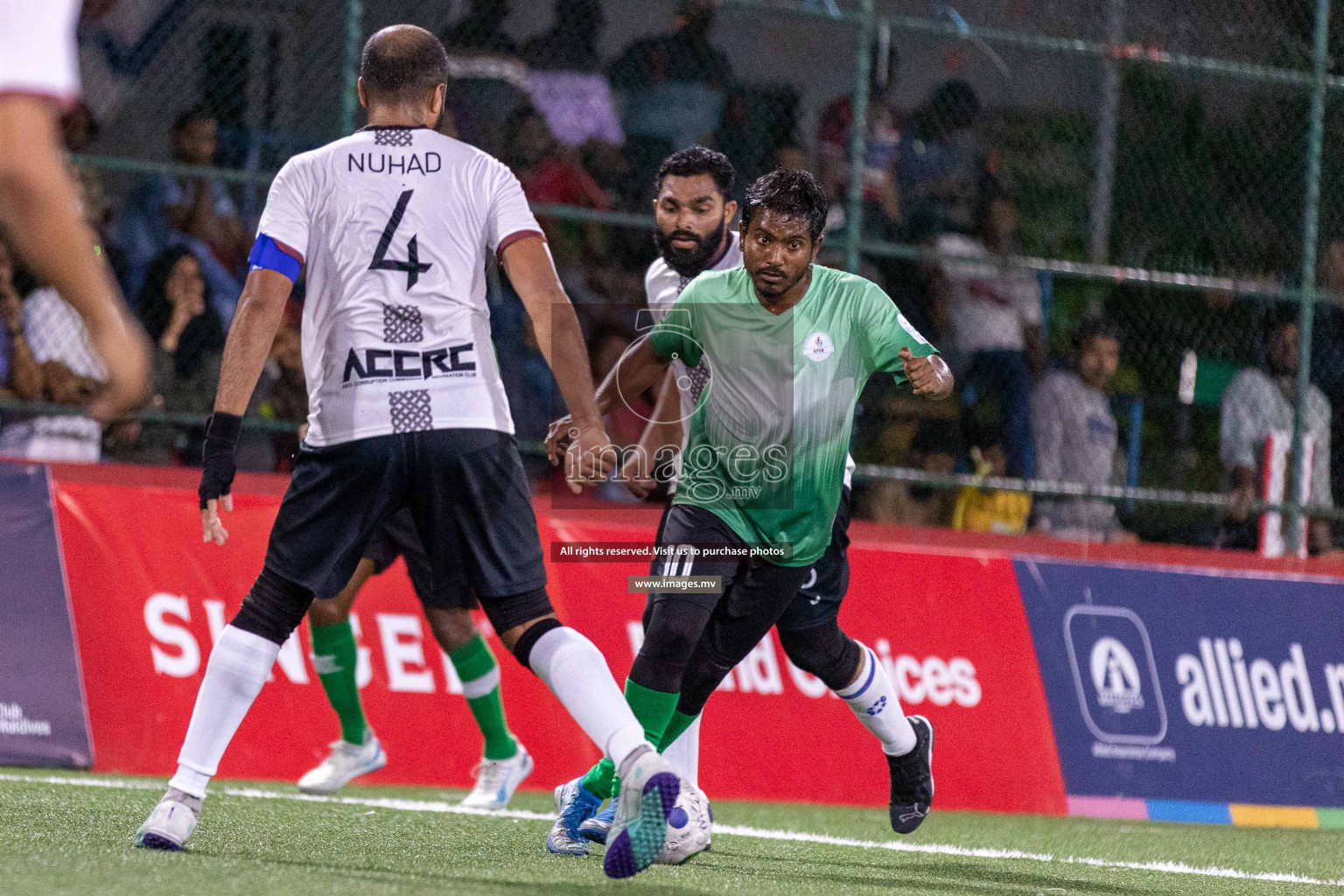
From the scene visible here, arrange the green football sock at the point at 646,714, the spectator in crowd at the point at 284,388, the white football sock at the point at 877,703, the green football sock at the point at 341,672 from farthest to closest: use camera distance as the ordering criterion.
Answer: the spectator in crowd at the point at 284,388
the green football sock at the point at 341,672
the white football sock at the point at 877,703
the green football sock at the point at 646,714

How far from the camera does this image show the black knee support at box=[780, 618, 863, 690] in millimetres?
5816

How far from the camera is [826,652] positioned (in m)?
5.85

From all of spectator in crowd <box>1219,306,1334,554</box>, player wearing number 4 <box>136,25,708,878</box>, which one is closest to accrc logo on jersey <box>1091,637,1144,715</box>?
spectator in crowd <box>1219,306,1334,554</box>

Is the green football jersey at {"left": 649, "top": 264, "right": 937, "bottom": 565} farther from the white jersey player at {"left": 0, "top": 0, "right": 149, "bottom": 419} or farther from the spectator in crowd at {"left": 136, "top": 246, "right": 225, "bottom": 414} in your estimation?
the spectator in crowd at {"left": 136, "top": 246, "right": 225, "bottom": 414}

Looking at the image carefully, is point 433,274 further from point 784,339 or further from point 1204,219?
point 1204,219

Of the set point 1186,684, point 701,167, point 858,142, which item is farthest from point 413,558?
point 858,142

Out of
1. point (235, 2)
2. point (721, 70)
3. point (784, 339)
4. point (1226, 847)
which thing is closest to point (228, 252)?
point (235, 2)

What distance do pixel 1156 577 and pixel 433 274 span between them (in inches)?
191

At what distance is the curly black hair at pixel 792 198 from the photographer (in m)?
5.32

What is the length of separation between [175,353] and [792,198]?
14.4 feet

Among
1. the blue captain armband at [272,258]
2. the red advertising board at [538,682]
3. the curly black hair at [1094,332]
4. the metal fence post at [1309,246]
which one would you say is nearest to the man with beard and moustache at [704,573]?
the blue captain armband at [272,258]

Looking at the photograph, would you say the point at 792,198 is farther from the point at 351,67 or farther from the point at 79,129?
the point at 79,129

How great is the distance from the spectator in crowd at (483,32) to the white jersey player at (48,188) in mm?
7171

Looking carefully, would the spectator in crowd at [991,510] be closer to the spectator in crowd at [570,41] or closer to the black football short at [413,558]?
the spectator in crowd at [570,41]
